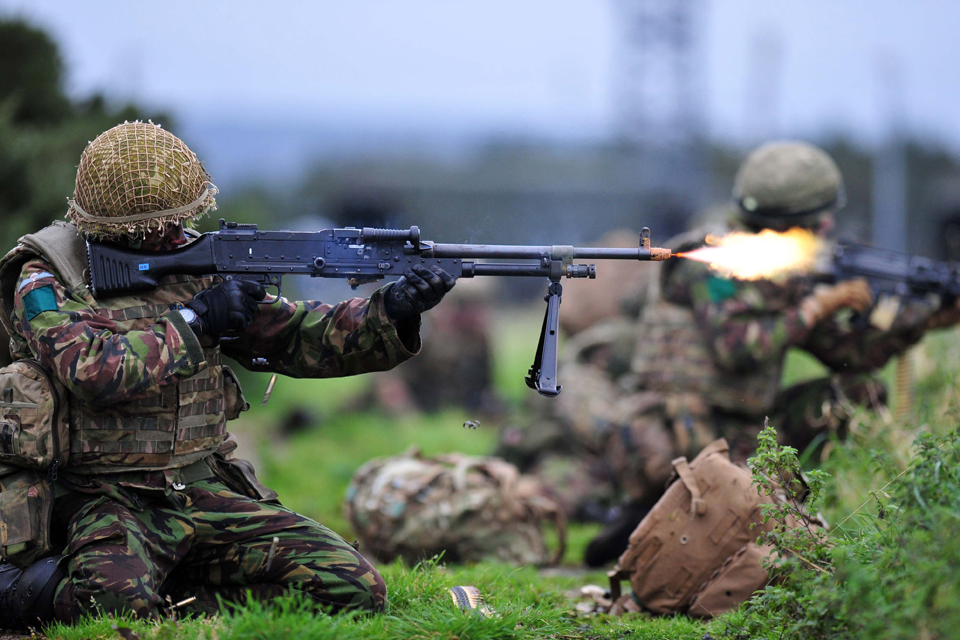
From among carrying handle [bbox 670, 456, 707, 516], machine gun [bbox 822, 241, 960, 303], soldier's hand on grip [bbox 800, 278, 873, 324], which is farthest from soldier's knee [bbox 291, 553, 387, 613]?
machine gun [bbox 822, 241, 960, 303]

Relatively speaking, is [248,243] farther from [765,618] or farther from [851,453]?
[851,453]

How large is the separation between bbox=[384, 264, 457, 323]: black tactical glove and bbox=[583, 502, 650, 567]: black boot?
9.71 ft

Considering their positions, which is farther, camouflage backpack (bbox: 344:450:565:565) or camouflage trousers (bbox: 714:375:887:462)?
camouflage trousers (bbox: 714:375:887:462)

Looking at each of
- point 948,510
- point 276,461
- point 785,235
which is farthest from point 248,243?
point 276,461

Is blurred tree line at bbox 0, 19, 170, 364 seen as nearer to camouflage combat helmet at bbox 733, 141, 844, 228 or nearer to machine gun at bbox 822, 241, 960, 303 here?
camouflage combat helmet at bbox 733, 141, 844, 228

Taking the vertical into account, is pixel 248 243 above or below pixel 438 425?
above

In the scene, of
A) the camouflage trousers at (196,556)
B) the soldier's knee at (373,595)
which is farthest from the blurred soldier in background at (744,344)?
the camouflage trousers at (196,556)

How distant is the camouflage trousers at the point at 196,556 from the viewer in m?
3.95

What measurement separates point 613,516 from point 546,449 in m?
2.08

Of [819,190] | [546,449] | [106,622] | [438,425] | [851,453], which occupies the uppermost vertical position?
[819,190]

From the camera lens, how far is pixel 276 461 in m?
10.2

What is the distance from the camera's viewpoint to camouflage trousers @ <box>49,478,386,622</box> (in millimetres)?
3947

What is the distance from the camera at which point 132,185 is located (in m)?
4.09

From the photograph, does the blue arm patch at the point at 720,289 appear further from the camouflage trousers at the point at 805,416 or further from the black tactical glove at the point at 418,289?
the black tactical glove at the point at 418,289
